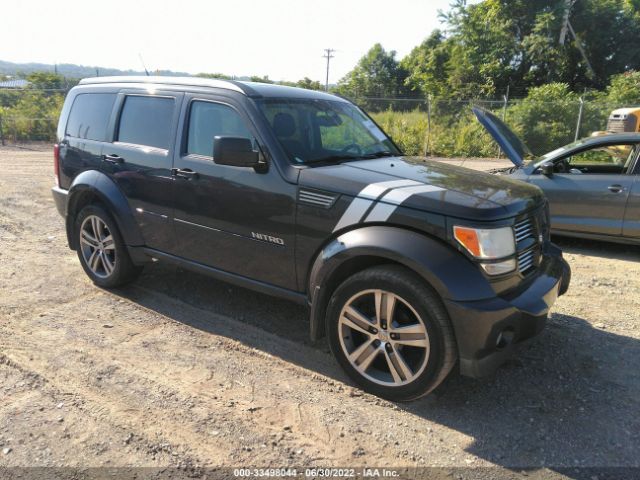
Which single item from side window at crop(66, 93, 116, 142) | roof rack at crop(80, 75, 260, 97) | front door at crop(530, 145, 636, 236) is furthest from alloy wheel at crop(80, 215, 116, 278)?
front door at crop(530, 145, 636, 236)

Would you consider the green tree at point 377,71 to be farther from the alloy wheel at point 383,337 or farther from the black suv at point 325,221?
the alloy wheel at point 383,337

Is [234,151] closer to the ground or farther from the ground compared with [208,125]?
closer to the ground

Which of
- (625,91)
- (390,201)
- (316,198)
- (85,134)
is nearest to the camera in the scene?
(390,201)

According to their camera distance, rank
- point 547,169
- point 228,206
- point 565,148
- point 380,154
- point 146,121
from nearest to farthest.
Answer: point 228,206
point 380,154
point 146,121
point 547,169
point 565,148

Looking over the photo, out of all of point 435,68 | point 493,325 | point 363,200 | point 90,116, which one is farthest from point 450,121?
point 493,325

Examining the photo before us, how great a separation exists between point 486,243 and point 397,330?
73cm

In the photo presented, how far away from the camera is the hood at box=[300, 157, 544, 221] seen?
3.03m

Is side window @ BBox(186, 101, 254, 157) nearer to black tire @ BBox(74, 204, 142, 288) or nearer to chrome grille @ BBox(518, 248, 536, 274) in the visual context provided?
black tire @ BBox(74, 204, 142, 288)

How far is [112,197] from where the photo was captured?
15.3ft

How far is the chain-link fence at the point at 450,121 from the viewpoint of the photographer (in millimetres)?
17922

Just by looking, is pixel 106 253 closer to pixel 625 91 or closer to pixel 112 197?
pixel 112 197

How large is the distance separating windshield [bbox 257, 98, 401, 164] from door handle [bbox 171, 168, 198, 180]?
2.49 ft

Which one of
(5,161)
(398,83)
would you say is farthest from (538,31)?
(5,161)

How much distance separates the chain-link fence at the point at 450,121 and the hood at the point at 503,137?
37.3 feet
